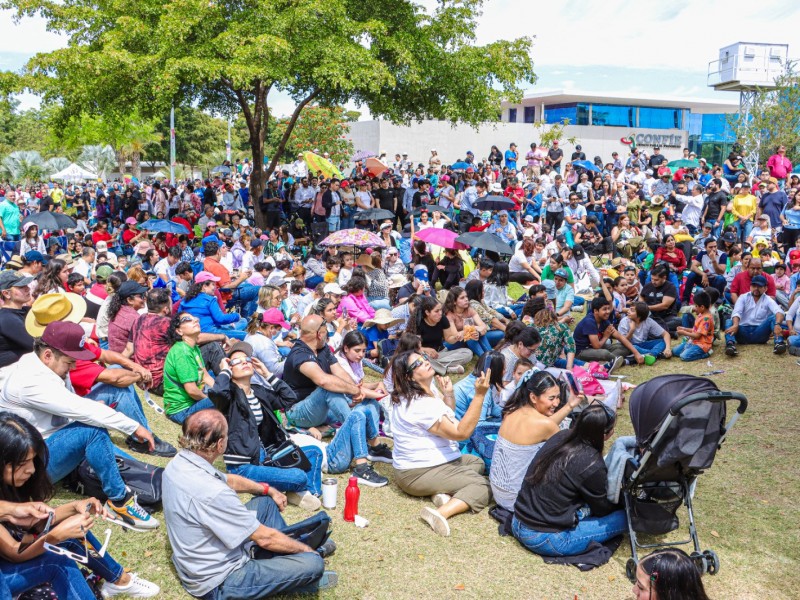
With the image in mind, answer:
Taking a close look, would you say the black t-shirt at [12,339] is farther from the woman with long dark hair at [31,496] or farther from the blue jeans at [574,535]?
the blue jeans at [574,535]

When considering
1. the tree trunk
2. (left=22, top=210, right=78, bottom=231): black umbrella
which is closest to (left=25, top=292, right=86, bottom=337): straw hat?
(left=22, top=210, right=78, bottom=231): black umbrella

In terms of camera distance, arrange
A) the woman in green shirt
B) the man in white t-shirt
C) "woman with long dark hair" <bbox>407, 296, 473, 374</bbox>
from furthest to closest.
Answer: the man in white t-shirt → "woman with long dark hair" <bbox>407, 296, 473, 374</bbox> → the woman in green shirt

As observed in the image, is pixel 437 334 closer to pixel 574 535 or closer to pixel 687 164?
pixel 574 535

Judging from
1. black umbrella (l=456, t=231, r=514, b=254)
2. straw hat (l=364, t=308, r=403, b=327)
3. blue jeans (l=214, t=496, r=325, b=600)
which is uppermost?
black umbrella (l=456, t=231, r=514, b=254)

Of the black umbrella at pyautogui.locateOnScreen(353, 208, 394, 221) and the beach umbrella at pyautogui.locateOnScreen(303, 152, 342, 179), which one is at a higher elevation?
A: the beach umbrella at pyautogui.locateOnScreen(303, 152, 342, 179)

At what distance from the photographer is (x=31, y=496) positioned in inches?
161

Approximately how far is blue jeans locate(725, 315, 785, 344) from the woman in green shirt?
7.31 meters

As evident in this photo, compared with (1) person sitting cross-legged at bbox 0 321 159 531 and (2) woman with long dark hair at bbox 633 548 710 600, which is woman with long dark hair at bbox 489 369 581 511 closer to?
(2) woman with long dark hair at bbox 633 548 710 600

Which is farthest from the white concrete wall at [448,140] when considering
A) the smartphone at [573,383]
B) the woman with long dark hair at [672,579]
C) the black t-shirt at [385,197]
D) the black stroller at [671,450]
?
the woman with long dark hair at [672,579]

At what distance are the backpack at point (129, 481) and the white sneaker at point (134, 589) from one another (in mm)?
975

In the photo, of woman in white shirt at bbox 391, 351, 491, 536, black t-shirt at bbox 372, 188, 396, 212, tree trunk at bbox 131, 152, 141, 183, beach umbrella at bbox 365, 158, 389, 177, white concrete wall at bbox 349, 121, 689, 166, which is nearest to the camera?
woman in white shirt at bbox 391, 351, 491, 536

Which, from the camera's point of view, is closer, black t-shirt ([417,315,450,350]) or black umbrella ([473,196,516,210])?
black t-shirt ([417,315,450,350])

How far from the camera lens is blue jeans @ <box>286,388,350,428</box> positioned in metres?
7.00

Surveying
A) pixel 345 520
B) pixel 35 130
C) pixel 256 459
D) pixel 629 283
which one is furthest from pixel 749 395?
pixel 35 130
